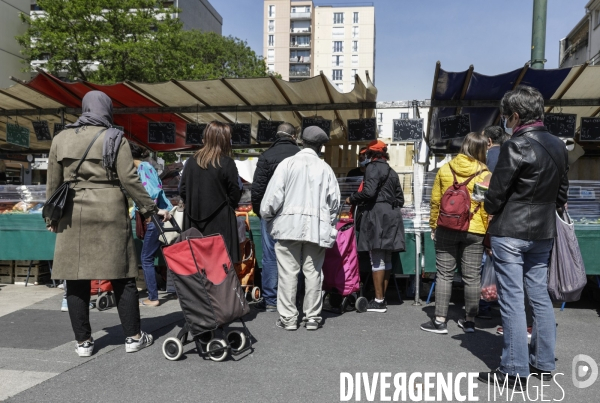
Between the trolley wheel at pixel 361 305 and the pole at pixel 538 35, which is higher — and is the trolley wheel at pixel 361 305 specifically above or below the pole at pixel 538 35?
below

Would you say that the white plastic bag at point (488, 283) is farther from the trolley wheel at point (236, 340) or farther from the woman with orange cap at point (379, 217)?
the trolley wheel at point (236, 340)

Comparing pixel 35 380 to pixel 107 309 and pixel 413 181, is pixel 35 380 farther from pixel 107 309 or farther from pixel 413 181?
pixel 413 181

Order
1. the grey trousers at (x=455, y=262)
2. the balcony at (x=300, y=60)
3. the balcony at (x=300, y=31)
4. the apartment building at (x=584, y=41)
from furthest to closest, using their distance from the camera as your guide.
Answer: the balcony at (x=300, y=31)
the balcony at (x=300, y=60)
the apartment building at (x=584, y=41)
the grey trousers at (x=455, y=262)

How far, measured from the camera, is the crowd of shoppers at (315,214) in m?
3.20

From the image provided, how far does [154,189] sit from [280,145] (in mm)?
1477

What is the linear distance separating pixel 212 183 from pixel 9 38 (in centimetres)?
3852

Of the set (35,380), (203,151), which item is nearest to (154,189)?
(203,151)

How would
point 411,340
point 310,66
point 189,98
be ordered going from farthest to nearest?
1. point 310,66
2. point 189,98
3. point 411,340

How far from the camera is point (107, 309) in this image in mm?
5465

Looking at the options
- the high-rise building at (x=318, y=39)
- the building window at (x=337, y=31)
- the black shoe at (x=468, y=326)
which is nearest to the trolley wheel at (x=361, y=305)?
the black shoe at (x=468, y=326)

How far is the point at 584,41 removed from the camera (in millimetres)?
36312

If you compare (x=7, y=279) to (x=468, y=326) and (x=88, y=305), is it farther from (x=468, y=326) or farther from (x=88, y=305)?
(x=468, y=326)

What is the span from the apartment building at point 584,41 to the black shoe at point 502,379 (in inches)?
1220

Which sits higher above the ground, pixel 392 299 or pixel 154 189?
pixel 154 189
